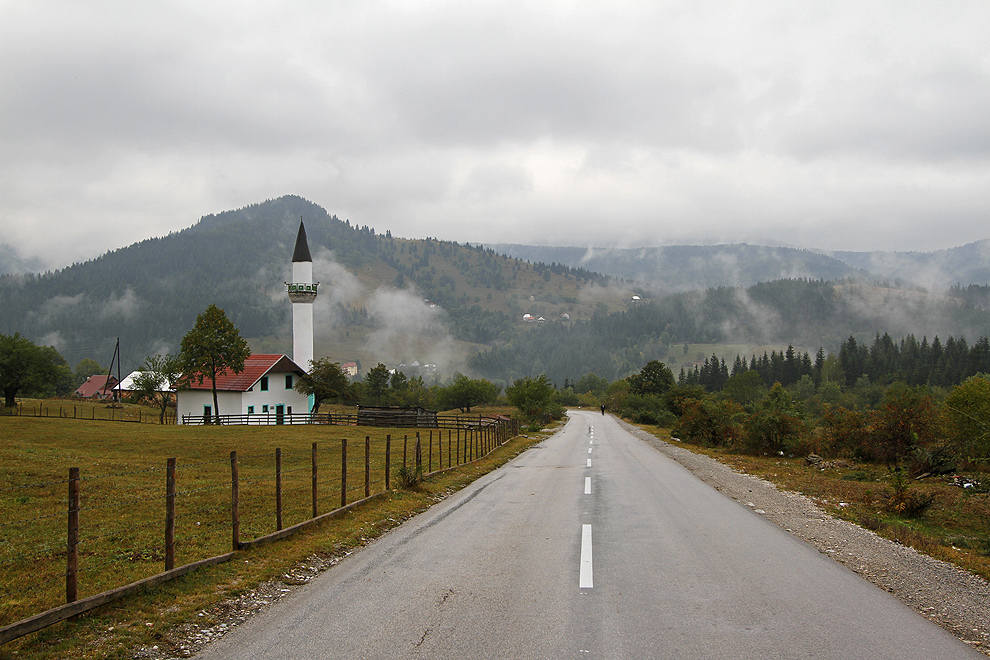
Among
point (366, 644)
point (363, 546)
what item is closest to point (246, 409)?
point (363, 546)

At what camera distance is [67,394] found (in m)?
141

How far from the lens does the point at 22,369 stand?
6469 cm

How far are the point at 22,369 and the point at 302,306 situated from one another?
99.8 feet

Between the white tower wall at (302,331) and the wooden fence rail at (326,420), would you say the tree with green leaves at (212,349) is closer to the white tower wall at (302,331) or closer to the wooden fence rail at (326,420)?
the wooden fence rail at (326,420)

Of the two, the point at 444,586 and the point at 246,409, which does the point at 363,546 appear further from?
the point at 246,409

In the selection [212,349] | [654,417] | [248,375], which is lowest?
[654,417]

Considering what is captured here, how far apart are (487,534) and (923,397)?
22.8 metres

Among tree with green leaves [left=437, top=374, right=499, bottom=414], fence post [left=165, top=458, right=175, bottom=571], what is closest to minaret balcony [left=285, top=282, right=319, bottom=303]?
tree with green leaves [left=437, top=374, right=499, bottom=414]

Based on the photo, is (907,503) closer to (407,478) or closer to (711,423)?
(407,478)

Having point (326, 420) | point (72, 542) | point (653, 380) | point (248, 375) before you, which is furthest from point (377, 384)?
point (72, 542)

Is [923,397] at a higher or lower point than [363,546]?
higher

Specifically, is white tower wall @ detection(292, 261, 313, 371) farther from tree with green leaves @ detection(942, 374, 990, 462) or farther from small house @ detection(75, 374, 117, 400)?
tree with green leaves @ detection(942, 374, 990, 462)

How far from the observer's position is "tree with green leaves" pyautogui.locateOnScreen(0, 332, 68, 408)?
63.9 metres

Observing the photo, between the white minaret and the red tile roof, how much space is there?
9.83 m
